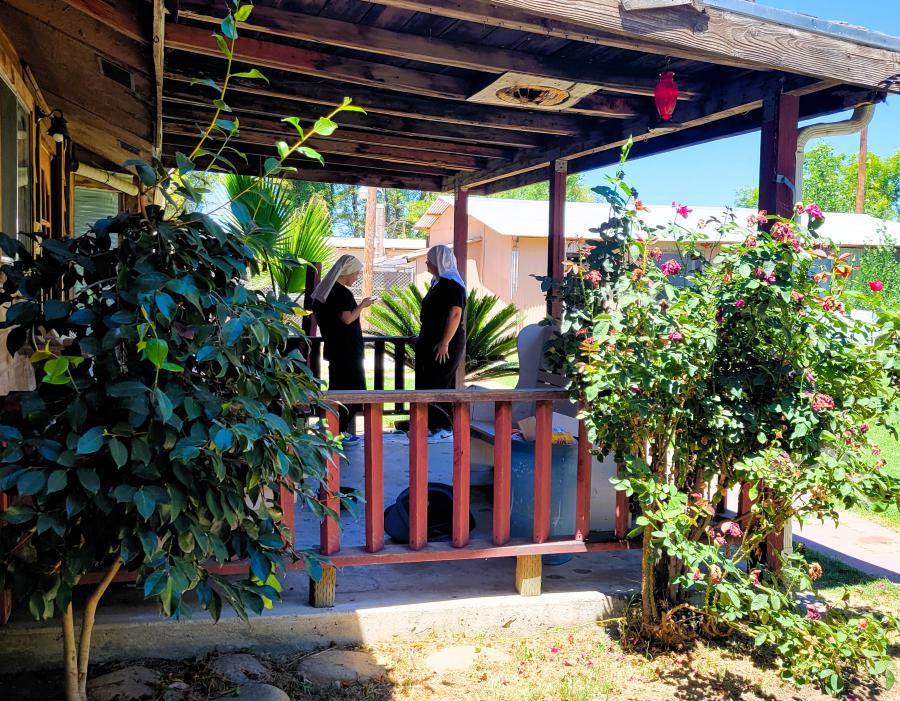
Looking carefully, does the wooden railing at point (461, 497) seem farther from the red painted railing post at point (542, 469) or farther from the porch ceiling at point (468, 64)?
the porch ceiling at point (468, 64)

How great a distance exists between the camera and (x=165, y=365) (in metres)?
1.77

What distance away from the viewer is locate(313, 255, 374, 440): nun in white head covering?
18.8ft

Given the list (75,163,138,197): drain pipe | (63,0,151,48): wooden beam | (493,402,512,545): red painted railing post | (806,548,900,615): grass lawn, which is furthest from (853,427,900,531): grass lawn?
(75,163,138,197): drain pipe

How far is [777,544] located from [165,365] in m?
2.97

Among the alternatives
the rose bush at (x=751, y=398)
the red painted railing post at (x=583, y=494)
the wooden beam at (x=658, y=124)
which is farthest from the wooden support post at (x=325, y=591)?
the wooden beam at (x=658, y=124)

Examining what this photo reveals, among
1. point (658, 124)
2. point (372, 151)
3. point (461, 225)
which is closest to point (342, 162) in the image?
point (372, 151)

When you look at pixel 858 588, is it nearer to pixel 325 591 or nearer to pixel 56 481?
pixel 325 591

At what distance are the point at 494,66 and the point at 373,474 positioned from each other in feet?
6.57

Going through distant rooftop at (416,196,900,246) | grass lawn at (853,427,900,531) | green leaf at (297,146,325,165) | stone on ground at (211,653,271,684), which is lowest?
grass lawn at (853,427,900,531)

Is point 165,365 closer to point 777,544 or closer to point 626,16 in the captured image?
point 626,16

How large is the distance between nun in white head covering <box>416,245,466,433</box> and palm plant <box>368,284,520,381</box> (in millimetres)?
3062

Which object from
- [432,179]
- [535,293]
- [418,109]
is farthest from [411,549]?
[535,293]

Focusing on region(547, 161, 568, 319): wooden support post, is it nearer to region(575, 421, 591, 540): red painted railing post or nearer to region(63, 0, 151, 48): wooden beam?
region(575, 421, 591, 540): red painted railing post

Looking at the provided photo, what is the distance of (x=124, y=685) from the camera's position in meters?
2.56
